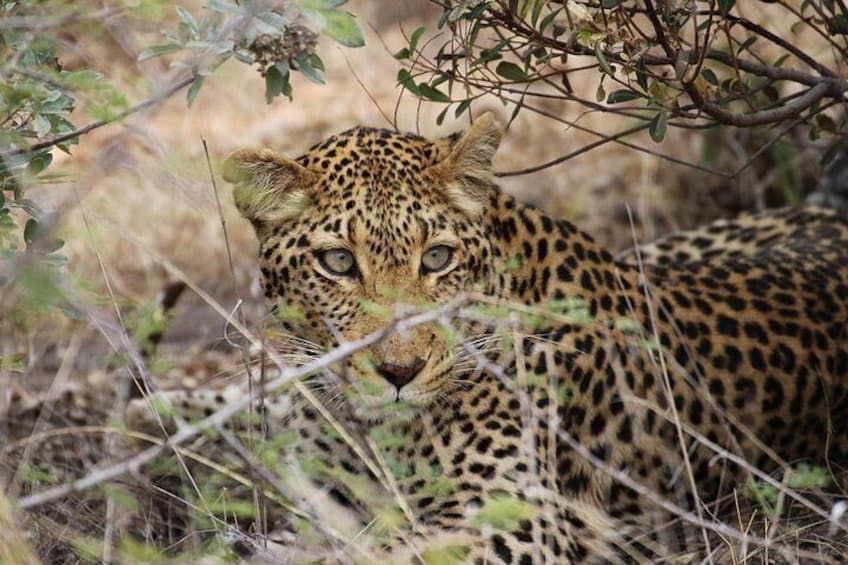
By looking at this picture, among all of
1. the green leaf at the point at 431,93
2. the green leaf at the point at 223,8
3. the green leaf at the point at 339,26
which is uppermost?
the green leaf at the point at 223,8

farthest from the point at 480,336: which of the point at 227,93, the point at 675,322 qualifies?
the point at 227,93

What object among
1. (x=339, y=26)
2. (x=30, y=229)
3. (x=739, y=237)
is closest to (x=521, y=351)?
(x=339, y=26)

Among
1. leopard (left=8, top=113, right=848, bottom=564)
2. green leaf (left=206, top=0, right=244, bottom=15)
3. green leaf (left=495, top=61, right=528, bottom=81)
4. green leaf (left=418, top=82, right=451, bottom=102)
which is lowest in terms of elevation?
leopard (left=8, top=113, right=848, bottom=564)

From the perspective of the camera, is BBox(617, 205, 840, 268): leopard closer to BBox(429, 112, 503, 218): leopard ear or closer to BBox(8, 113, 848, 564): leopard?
BBox(8, 113, 848, 564): leopard

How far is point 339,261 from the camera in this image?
A: 5371 millimetres

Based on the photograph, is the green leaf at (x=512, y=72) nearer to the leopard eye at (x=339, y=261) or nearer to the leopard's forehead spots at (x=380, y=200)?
the leopard's forehead spots at (x=380, y=200)

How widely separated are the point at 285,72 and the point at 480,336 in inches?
51.0

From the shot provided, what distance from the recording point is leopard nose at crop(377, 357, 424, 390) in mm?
4914

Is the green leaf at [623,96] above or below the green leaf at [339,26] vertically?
below

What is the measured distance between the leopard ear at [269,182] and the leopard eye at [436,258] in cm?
52

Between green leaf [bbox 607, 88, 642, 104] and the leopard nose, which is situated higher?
green leaf [bbox 607, 88, 642, 104]

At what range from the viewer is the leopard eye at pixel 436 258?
540 cm

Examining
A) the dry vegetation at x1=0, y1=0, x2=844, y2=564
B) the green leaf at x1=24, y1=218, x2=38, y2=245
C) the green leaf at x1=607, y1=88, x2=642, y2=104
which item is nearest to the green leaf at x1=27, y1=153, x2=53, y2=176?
the green leaf at x1=24, y1=218, x2=38, y2=245

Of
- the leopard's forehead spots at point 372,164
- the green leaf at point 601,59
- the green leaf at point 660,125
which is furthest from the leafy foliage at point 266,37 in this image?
the green leaf at point 660,125
